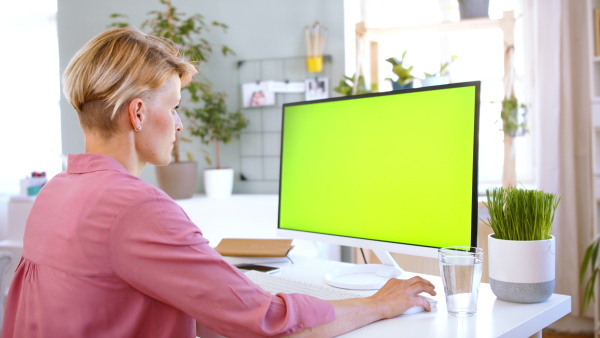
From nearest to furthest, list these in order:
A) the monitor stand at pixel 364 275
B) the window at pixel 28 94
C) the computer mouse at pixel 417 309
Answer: the computer mouse at pixel 417 309 → the monitor stand at pixel 364 275 → the window at pixel 28 94

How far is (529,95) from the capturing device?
322 centimetres

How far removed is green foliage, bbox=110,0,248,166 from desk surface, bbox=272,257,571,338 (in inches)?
87.0

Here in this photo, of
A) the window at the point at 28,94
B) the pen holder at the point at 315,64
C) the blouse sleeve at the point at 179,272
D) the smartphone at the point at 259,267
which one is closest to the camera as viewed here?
the blouse sleeve at the point at 179,272

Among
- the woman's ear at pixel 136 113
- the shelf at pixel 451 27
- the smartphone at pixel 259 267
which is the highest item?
the shelf at pixel 451 27

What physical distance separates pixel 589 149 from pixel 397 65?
1116mm

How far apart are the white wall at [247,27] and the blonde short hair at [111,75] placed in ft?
7.21

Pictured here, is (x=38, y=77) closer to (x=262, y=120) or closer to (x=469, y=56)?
(x=262, y=120)

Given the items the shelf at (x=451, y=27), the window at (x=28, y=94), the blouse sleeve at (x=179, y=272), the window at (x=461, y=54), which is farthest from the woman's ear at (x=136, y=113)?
the window at (x=28, y=94)

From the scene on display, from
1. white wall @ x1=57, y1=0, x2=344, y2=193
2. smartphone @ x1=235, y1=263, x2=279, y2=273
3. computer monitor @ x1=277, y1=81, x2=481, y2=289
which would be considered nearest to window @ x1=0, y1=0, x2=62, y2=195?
white wall @ x1=57, y1=0, x2=344, y2=193

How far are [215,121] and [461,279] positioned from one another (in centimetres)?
231

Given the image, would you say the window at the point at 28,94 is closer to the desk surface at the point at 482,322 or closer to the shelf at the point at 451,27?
the shelf at the point at 451,27

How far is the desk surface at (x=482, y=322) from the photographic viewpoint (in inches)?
37.4

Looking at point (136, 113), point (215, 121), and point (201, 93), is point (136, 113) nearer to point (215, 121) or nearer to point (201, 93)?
point (215, 121)

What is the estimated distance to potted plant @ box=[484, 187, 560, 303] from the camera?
1049mm
